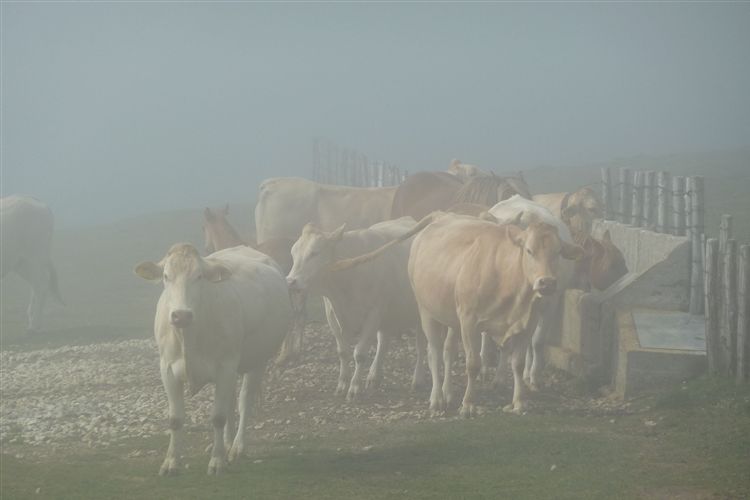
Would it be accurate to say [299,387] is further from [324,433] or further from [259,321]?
[259,321]

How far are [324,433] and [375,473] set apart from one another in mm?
2188

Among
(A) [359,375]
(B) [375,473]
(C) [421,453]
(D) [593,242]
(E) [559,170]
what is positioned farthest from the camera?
(E) [559,170]

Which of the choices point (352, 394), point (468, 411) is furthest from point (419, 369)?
point (468, 411)

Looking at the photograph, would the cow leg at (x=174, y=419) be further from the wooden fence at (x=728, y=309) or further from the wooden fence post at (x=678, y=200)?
the wooden fence post at (x=678, y=200)

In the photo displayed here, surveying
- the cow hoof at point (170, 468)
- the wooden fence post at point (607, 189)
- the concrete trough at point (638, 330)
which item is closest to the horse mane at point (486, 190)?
the wooden fence post at point (607, 189)

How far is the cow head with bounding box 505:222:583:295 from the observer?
12016mm

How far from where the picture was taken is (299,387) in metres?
15.1

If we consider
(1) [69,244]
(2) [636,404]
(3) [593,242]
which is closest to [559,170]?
(1) [69,244]

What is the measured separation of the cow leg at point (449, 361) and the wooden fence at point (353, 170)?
17992mm

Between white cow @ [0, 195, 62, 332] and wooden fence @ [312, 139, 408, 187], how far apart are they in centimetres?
999

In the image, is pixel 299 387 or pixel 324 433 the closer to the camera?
pixel 324 433

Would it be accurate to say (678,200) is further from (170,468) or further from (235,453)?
(170,468)

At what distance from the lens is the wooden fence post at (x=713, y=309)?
1256 cm

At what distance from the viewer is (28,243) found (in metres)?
25.1
